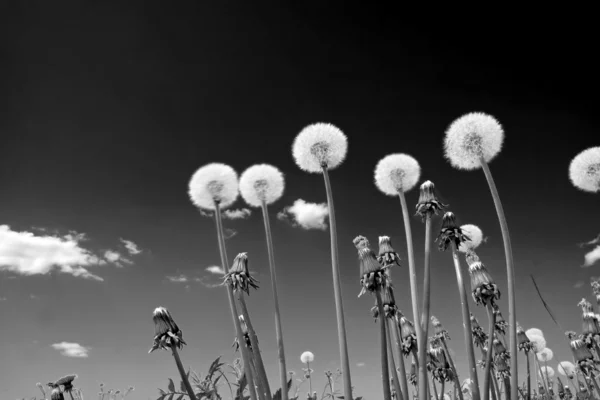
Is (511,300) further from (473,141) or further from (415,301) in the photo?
(473,141)


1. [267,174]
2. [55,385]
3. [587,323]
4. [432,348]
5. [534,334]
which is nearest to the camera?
[55,385]

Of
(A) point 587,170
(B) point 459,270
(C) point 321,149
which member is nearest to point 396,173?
(C) point 321,149

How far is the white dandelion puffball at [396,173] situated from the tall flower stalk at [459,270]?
0.95m

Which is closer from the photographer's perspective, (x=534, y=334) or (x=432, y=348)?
(x=432, y=348)

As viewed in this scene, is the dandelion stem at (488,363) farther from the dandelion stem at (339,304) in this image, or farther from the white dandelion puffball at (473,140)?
the white dandelion puffball at (473,140)

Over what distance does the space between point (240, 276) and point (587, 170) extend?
705 centimetres

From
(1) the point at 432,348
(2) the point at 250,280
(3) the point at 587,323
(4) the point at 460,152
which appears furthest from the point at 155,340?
(3) the point at 587,323

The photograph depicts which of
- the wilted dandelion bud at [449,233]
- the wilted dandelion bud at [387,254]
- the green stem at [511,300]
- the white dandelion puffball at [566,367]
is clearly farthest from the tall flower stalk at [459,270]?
the white dandelion puffball at [566,367]

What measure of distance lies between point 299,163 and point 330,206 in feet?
5.06

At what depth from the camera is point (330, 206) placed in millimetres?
4902

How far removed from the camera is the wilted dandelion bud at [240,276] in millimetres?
5410

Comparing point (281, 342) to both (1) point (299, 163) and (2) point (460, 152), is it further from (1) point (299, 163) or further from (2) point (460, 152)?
(2) point (460, 152)

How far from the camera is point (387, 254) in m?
6.84

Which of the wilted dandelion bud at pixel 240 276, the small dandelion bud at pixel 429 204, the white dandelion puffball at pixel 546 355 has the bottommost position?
the white dandelion puffball at pixel 546 355
